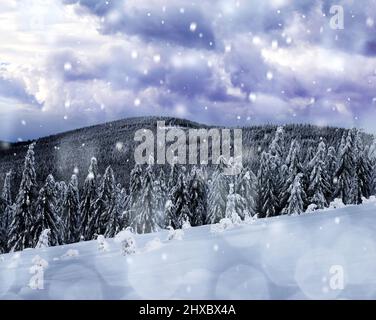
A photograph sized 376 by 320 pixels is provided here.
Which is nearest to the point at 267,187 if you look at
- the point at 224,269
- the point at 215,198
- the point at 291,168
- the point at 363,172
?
the point at 291,168

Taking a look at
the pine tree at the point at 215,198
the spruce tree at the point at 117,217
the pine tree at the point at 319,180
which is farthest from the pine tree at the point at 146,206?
the pine tree at the point at 319,180

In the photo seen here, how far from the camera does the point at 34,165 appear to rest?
12031 mm

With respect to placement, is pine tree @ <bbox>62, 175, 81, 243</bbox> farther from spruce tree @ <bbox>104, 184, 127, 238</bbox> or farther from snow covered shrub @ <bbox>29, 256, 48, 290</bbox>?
snow covered shrub @ <bbox>29, 256, 48, 290</bbox>

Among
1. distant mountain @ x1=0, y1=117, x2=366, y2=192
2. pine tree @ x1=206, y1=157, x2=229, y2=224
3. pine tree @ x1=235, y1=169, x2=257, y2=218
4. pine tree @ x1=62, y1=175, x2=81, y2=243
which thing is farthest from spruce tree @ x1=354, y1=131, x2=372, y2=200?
pine tree @ x1=62, y1=175, x2=81, y2=243

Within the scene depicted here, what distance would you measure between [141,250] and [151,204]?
6.85m

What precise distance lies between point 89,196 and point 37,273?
830 cm

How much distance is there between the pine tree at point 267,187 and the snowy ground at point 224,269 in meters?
4.99

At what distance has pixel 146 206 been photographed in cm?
1328

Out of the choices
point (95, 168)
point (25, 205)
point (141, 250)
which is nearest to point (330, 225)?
point (141, 250)

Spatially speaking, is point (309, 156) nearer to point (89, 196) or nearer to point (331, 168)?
point (331, 168)

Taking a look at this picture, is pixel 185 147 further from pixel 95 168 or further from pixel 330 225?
pixel 95 168

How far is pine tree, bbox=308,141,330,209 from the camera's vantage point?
1415cm
